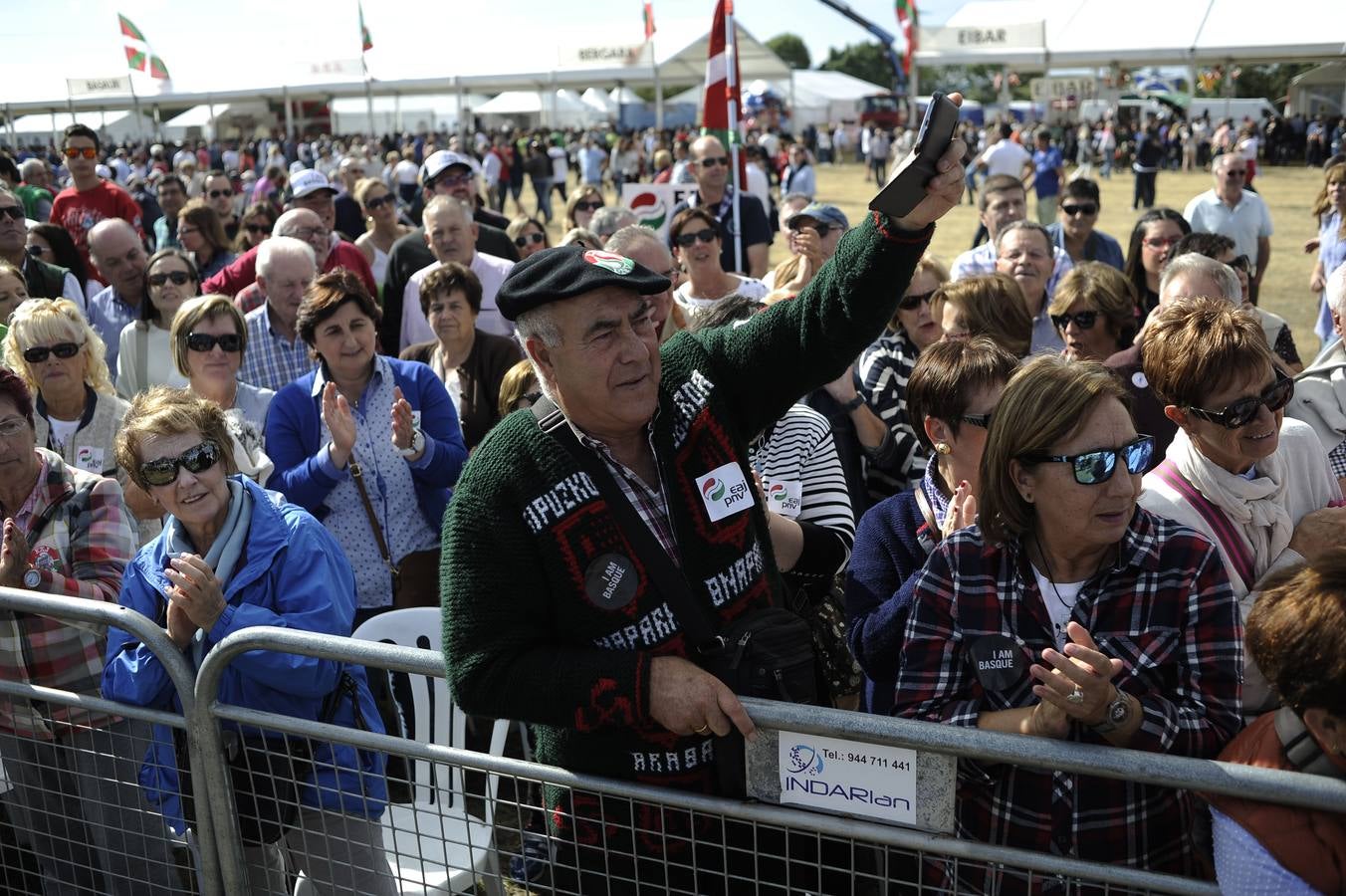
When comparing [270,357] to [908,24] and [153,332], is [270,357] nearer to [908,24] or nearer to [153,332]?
[153,332]

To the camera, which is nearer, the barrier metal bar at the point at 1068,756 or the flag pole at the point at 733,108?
the barrier metal bar at the point at 1068,756

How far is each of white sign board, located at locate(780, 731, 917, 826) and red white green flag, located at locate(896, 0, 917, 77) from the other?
30.9 m

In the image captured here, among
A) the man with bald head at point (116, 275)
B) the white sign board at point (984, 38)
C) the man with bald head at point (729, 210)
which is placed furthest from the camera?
the white sign board at point (984, 38)

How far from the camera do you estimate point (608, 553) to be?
6.96 feet

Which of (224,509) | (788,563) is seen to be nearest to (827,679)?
(788,563)

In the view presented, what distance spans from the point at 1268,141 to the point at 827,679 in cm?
4169

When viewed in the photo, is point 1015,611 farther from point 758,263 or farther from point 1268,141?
point 1268,141

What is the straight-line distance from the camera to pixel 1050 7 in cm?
3111

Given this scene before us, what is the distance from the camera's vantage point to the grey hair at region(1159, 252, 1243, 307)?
14.3ft

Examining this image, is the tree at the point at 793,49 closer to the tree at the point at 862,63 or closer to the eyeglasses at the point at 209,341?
the tree at the point at 862,63

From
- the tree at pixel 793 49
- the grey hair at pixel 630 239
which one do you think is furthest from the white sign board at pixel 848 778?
the tree at pixel 793 49

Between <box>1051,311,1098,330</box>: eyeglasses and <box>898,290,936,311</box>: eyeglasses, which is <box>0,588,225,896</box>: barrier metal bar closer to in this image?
<box>898,290,936,311</box>: eyeglasses

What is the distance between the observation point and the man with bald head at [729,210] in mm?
8758

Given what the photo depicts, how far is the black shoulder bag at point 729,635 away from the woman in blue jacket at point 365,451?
2.24 m
